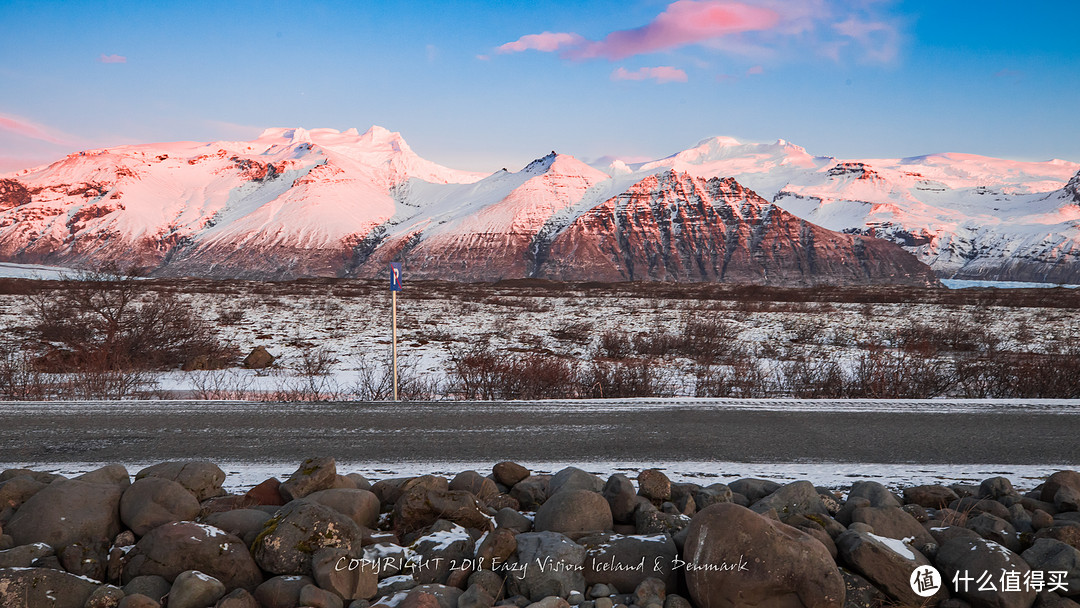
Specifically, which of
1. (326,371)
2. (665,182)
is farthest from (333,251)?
(326,371)

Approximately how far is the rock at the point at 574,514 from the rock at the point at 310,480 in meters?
1.62

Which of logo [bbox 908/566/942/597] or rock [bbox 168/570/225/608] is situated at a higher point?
rock [bbox 168/570/225/608]

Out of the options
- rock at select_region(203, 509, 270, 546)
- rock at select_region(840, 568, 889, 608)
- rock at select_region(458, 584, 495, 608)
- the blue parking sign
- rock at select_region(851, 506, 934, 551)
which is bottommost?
rock at select_region(840, 568, 889, 608)

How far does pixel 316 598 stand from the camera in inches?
140

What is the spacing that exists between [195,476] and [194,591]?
5.34 feet

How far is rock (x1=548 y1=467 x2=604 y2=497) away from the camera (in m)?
4.98

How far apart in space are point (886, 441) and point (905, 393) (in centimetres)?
492

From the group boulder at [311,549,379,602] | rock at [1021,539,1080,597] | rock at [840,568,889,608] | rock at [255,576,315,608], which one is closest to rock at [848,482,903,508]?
rock at [1021,539,1080,597]

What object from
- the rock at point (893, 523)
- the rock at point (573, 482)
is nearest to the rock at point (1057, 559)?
the rock at point (893, 523)

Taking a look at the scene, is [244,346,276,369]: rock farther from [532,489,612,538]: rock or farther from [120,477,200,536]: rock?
[532,489,612,538]: rock

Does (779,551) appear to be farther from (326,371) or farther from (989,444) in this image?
(326,371)

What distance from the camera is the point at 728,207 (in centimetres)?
17588

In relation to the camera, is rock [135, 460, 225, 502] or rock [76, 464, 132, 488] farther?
rock [135, 460, 225, 502]

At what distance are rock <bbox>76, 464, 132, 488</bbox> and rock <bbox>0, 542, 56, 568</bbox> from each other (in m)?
0.82
